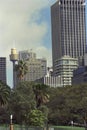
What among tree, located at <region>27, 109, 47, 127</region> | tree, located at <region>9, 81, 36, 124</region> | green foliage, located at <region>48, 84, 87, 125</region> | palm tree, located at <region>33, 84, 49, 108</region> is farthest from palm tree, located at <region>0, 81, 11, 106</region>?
green foliage, located at <region>48, 84, 87, 125</region>

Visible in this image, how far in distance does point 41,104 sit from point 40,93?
4359mm

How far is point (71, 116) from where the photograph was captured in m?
115

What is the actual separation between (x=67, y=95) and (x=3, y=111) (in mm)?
18957

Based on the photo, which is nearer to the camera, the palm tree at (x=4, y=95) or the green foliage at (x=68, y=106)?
the palm tree at (x=4, y=95)

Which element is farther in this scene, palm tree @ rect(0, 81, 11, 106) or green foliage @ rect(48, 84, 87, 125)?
green foliage @ rect(48, 84, 87, 125)

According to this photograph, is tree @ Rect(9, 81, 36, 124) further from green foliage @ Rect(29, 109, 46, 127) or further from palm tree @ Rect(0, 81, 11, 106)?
green foliage @ Rect(29, 109, 46, 127)

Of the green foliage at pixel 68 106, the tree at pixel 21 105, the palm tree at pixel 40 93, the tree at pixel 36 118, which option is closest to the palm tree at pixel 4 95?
the tree at pixel 21 105

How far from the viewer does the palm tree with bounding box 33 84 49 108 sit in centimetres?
10929

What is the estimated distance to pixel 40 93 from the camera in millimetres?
109688

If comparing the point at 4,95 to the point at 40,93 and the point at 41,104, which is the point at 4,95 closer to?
the point at 40,93

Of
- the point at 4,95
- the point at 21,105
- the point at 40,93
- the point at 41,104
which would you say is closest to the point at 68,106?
the point at 41,104

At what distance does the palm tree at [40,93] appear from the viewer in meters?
109

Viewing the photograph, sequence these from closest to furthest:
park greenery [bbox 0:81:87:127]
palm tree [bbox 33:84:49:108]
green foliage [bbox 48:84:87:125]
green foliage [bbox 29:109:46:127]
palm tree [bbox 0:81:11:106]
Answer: green foliage [bbox 29:109:46:127] → park greenery [bbox 0:81:87:127] → palm tree [bbox 0:81:11:106] → palm tree [bbox 33:84:49:108] → green foliage [bbox 48:84:87:125]

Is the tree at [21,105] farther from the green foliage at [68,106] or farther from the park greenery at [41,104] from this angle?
the green foliage at [68,106]
